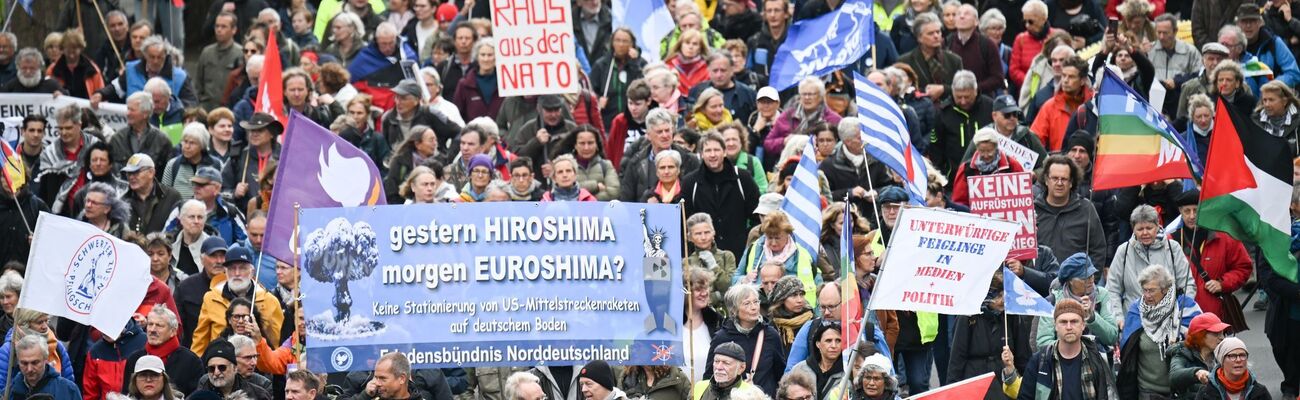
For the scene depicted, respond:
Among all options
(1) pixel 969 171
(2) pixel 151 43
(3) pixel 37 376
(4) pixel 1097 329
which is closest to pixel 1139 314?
(4) pixel 1097 329

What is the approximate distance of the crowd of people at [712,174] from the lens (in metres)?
15.3

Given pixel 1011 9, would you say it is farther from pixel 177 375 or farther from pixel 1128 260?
pixel 177 375

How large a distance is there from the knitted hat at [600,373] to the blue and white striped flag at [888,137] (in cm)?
375

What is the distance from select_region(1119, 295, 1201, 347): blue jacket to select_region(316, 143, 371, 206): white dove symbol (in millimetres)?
4990

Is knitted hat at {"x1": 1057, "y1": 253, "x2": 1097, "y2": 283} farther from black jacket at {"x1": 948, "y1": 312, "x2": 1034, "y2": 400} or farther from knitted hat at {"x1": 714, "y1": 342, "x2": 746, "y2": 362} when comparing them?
knitted hat at {"x1": 714, "y1": 342, "x2": 746, "y2": 362}

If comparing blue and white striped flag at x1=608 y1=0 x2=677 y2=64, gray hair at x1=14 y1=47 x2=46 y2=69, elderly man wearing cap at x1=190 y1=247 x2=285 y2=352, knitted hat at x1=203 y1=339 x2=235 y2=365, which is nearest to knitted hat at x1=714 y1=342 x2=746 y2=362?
knitted hat at x1=203 y1=339 x2=235 y2=365

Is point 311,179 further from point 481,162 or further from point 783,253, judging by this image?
point 783,253

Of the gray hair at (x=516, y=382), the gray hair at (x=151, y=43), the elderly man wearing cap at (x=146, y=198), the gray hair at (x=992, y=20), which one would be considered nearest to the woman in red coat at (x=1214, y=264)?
the gray hair at (x=516, y=382)

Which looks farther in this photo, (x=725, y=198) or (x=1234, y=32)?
(x=1234, y=32)

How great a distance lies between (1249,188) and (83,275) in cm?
722

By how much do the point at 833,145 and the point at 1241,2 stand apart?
19.4 feet

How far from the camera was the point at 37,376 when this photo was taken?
1560 centimetres

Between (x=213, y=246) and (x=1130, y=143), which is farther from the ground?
(x=1130, y=143)

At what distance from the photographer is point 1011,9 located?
24578 mm
